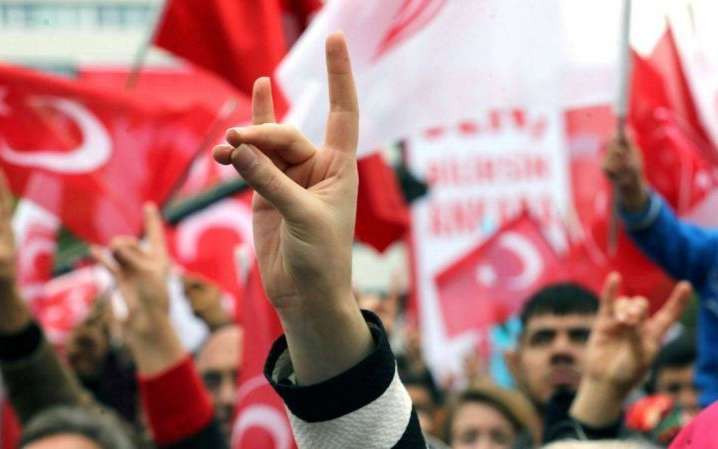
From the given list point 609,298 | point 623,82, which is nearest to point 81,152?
point 623,82

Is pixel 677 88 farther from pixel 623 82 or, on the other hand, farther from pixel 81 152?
pixel 81 152

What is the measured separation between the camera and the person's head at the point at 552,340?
431cm

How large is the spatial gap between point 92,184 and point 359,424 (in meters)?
3.68

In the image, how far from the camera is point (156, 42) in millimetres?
4809

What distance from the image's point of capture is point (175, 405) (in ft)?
11.4

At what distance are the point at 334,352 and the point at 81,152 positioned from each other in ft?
12.1

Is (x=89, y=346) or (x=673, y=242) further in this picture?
(x=89, y=346)

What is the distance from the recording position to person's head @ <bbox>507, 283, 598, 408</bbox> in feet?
14.1

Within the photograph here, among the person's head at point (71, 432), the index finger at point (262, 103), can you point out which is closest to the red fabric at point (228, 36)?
the person's head at point (71, 432)

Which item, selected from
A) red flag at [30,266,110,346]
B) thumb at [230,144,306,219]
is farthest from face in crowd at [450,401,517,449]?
red flag at [30,266,110,346]

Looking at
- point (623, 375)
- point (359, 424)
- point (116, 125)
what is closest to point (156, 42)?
point (116, 125)

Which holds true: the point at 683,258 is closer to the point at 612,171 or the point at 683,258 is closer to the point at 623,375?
the point at 612,171

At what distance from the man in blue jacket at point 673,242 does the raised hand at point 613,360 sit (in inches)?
18.9

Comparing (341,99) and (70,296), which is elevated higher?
(341,99)
